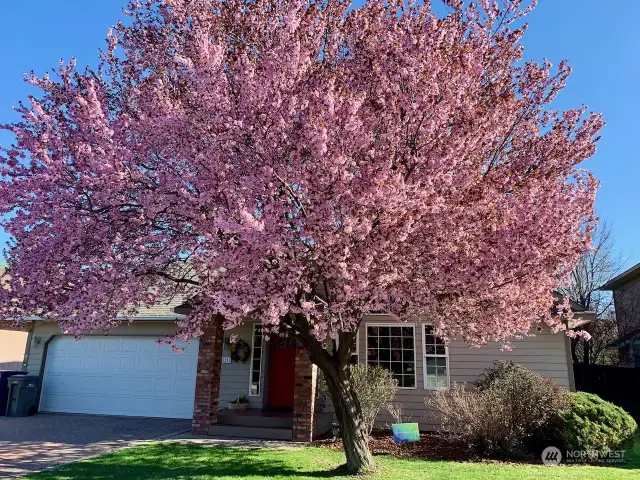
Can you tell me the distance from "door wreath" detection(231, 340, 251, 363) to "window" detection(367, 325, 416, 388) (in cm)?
331

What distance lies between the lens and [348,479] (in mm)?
6891

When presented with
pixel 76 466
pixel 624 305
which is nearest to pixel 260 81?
pixel 76 466

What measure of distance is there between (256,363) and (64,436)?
4721 mm

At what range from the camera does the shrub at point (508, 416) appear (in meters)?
8.82

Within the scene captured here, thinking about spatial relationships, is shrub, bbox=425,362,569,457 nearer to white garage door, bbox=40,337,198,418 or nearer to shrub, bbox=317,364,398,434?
shrub, bbox=317,364,398,434

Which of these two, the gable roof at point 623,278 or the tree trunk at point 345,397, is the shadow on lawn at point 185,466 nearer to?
the tree trunk at point 345,397

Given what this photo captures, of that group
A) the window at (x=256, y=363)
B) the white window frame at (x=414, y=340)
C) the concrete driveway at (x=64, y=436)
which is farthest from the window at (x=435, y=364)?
the concrete driveway at (x=64, y=436)

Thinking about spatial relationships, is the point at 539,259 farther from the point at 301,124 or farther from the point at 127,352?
the point at 127,352

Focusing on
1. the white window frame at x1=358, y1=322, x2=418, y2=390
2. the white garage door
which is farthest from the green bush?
the white garage door

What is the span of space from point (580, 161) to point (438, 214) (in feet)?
9.29

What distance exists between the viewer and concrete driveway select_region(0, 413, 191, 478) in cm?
821

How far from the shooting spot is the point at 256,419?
11125mm

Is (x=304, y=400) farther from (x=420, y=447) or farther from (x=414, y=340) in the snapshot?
(x=414, y=340)

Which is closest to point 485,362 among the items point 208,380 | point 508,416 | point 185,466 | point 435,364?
point 435,364
